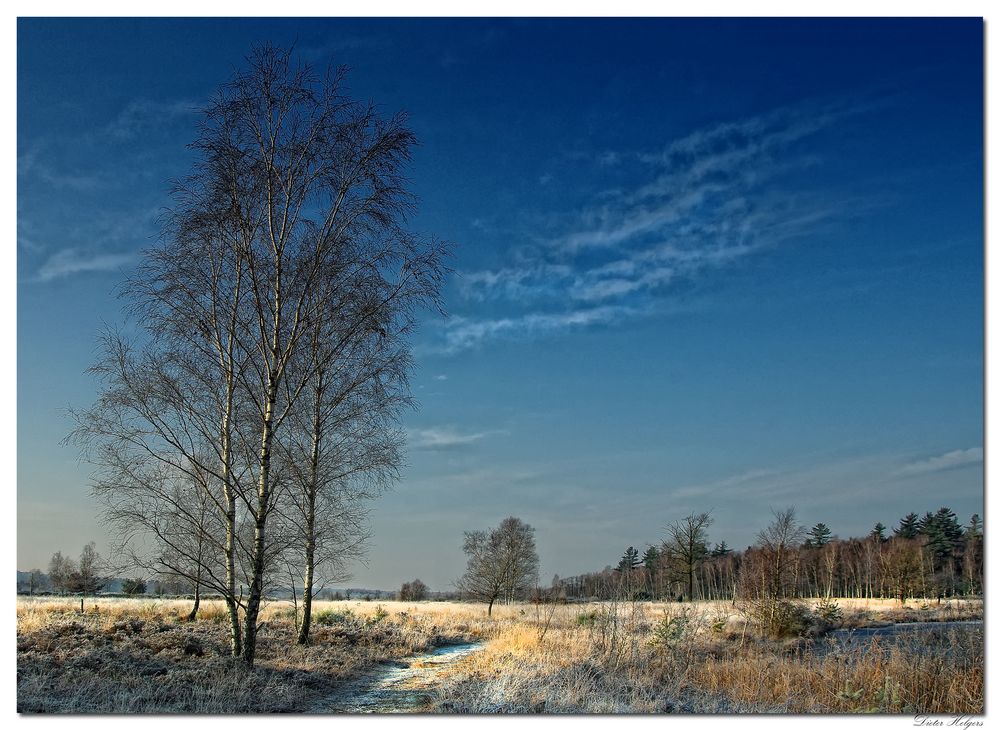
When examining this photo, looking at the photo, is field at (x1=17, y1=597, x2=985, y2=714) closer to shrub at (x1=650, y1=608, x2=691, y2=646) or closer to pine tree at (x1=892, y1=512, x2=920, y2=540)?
shrub at (x1=650, y1=608, x2=691, y2=646)

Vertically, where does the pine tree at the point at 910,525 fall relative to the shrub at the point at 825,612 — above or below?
above

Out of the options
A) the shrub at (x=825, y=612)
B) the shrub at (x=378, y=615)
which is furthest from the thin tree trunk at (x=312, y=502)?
the shrub at (x=825, y=612)

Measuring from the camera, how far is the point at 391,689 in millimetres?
10055

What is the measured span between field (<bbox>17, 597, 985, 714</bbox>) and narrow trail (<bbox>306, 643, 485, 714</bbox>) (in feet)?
0.32

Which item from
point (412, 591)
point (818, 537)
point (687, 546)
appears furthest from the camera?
point (687, 546)

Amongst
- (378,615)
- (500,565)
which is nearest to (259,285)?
(378,615)

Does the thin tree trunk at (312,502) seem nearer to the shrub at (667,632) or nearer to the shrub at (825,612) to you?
the shrub at (667,632)

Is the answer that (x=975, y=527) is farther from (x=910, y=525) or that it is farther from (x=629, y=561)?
(x=629, y=561)

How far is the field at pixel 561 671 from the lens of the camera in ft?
27.3

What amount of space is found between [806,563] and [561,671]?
18998 millimetres

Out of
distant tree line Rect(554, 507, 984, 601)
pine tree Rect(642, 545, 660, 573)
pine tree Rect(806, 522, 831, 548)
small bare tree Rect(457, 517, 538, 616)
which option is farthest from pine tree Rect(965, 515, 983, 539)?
small bare tree Rect(457, 517, 538, 616)

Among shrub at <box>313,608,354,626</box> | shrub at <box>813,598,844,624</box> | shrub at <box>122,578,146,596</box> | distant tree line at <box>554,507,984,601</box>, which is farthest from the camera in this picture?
shrub at <box>313,608,354,626</box>

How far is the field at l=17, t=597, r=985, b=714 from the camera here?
832 cm

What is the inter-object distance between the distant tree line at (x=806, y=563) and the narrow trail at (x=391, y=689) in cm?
312
